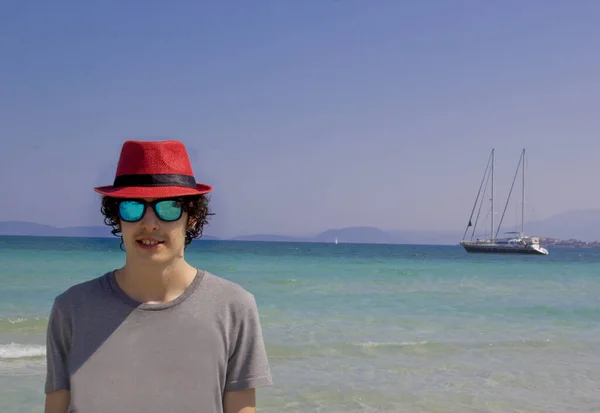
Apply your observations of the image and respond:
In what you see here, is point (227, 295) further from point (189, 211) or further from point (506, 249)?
point (506, 249)

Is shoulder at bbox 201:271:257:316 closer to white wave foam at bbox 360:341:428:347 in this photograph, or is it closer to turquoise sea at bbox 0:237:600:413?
turquoise sea at bbox 0:237:600:413

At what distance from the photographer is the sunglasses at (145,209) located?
1908 mm

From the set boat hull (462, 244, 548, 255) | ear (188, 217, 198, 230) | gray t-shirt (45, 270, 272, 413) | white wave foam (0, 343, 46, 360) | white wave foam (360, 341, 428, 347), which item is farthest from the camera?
boat hull (462, 244, 548, 255)

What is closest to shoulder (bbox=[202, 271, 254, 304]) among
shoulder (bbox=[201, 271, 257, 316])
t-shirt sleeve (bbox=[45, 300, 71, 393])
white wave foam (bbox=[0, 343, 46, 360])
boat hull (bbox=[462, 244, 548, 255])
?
shoulder (bbox=[201, 271, 257, 316])

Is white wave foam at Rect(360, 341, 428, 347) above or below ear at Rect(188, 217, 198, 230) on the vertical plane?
below

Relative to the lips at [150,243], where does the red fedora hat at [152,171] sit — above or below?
above

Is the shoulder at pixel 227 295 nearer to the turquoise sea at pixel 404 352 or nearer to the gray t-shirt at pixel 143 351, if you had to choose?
the gray t-shirt at pixel 143 351

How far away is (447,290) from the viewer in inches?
834

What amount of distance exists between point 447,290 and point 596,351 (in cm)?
1112

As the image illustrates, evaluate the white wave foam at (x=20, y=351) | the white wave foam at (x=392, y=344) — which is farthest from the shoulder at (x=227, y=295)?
the white wave foam at (x=392, y=344)

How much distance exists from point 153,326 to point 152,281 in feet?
0.38

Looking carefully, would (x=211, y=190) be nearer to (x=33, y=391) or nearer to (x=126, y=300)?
(x=126, y=300)

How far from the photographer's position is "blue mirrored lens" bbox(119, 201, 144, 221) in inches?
75.2

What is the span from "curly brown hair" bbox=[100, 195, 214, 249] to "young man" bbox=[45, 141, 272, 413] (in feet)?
0.14
